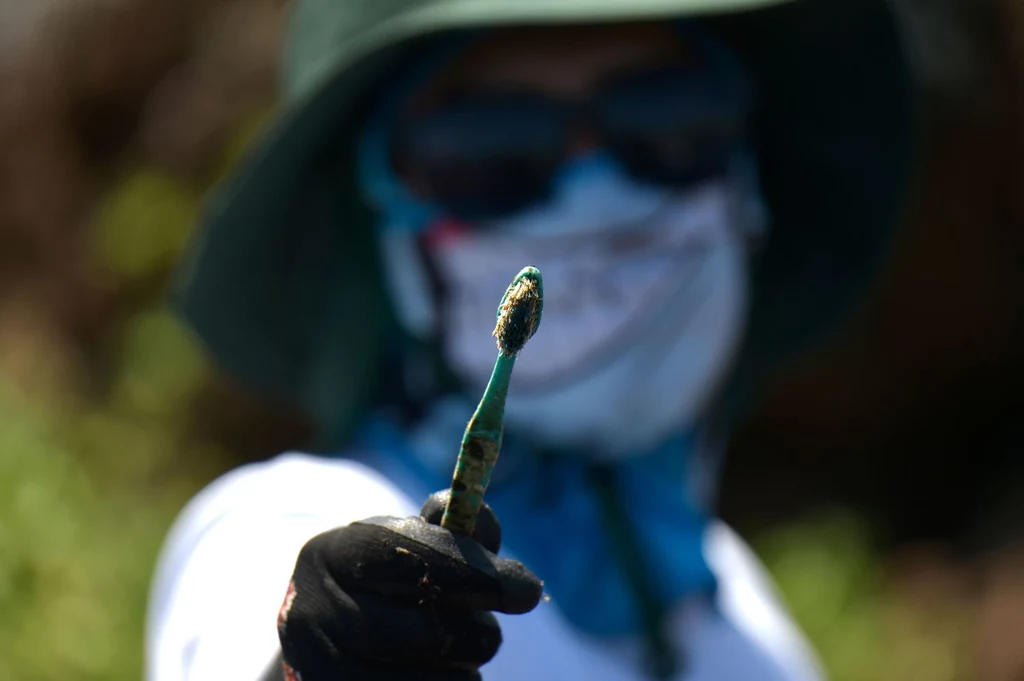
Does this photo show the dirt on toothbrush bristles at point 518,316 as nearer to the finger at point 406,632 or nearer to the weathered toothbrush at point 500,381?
the weathered toothbrush at point 500,381

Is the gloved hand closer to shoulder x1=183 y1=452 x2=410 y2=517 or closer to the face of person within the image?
shoulder x1=183 y1=452 x2=410 y2=517

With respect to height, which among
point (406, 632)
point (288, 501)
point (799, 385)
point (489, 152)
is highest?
point (799, 385)

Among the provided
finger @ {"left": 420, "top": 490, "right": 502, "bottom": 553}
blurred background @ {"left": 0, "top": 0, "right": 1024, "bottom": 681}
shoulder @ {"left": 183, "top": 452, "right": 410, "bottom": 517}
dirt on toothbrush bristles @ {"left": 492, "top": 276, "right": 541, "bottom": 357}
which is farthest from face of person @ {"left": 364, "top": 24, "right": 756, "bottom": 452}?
blurred background @ {"left": 0, "top": 0, "right": 1024, "bottom": 681}

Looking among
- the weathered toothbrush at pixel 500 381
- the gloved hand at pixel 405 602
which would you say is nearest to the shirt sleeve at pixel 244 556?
the gloved hand at pixel 405 602

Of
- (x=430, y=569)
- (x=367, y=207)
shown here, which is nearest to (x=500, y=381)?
(x=430, y=569)

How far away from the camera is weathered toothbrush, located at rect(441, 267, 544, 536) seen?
0.81m

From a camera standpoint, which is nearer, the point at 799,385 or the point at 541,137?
the point at 541,137

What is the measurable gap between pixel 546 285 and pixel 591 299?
0.20 ft

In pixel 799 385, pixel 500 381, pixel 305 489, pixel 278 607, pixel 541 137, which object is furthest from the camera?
pixel 799 385

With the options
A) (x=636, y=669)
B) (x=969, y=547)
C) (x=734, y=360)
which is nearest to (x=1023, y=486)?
(x=969, y=547)

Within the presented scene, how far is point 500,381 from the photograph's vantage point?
81 cm

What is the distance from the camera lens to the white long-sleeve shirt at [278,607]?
1203mm

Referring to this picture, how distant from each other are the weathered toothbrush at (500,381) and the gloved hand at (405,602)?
68 mm

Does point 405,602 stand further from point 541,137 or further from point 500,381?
point 541,137
